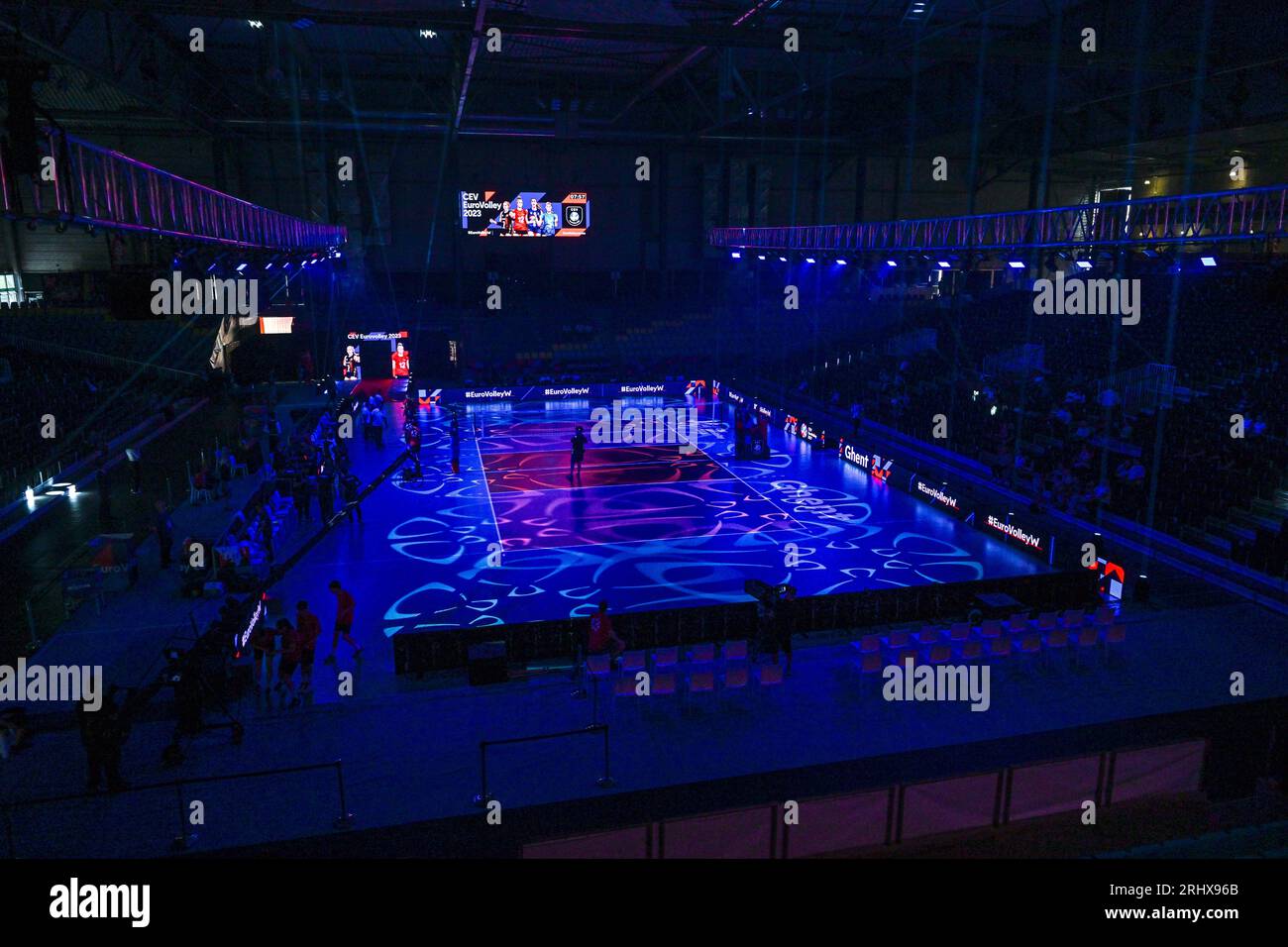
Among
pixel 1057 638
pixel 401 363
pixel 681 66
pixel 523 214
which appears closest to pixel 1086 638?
pixel 1057 638

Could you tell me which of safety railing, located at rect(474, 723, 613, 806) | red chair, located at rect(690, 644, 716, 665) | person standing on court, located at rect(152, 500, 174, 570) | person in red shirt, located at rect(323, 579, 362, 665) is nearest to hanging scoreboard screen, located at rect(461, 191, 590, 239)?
person standing on court, located at rect(152, 500, 174, 570)

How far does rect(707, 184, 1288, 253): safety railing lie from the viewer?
39.8 feet

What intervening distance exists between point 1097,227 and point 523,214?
86.2ft

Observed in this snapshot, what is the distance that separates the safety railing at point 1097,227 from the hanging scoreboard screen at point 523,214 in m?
15.8

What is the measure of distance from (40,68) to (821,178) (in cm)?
3354

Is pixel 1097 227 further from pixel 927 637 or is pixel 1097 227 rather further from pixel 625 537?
pixel 625 537

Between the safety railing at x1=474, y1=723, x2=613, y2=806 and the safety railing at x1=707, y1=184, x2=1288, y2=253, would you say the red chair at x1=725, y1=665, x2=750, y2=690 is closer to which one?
the safety railing at x1=474, y1=723, x2=613, y2=806

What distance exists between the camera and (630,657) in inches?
403

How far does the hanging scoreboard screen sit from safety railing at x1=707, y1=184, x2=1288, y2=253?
15.8 m

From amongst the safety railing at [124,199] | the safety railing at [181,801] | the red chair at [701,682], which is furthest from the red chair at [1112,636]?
the safety railing at [124,199]

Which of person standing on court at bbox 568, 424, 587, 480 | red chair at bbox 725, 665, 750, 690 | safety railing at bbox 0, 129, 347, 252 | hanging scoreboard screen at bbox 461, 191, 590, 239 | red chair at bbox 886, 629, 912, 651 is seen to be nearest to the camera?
safety railing at bbox 0, 129, 347, 252

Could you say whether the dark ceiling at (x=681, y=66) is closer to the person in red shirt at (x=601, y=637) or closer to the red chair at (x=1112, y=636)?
the person in red shirt at (x=601, y=637)

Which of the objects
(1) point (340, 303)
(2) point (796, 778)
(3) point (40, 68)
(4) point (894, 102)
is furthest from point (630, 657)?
(1) point (340, 303)

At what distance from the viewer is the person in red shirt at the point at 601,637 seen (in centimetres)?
1091
